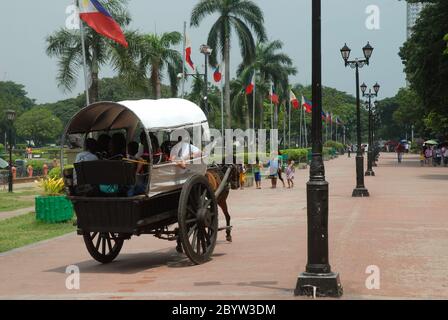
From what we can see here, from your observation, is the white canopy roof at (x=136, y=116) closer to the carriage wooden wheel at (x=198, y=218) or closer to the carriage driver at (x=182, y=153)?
the carriage driver at (x=182, y=153)

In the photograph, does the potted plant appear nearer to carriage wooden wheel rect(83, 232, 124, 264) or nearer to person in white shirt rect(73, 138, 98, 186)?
carriage wooden wheel rect(83, 232, 124, 264)

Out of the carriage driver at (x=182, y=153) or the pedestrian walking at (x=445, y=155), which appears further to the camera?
the pedestrian walking at (x=445, y=155)

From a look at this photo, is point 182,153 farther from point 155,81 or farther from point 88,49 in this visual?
point 155,81

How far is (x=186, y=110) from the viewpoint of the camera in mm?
10781

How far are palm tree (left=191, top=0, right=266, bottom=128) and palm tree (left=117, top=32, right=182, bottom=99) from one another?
3.17 metres

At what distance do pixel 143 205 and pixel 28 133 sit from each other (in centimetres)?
11383

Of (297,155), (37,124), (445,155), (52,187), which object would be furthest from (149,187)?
(37,124)

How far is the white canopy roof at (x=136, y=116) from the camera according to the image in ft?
31.7

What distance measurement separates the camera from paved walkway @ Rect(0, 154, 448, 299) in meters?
7.83

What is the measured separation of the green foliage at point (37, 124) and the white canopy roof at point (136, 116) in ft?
361

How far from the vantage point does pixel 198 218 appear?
9.63m

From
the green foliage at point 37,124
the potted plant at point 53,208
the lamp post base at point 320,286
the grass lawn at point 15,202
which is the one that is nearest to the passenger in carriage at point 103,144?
the lamp post base at point 320,286

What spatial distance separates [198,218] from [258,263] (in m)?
1.15
